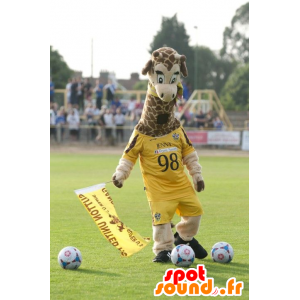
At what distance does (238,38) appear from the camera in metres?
65.4

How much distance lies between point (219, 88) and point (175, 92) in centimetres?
6510

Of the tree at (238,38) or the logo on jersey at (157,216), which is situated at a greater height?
the tree at (238,38)

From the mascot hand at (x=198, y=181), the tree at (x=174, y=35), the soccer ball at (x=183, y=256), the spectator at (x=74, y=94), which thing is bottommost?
the soccer ball at (x=183, y=256)

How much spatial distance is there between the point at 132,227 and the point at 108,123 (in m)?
20.7

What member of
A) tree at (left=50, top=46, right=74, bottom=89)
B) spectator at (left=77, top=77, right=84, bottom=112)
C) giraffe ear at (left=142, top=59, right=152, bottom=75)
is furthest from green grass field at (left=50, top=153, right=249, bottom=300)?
tree at (left=50, top=46, right=74, bottom=89)

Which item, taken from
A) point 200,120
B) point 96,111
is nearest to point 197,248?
point 200,120

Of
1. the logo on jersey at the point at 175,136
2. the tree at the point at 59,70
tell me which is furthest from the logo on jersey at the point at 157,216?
the tree at the point at 59,70

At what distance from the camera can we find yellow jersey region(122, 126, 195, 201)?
794 centimetres

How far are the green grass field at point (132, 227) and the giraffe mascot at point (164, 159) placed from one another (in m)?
0.43

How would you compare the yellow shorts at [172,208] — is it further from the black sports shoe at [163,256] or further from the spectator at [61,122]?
the spectator at [61,122]

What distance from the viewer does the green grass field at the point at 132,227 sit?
6.78 m

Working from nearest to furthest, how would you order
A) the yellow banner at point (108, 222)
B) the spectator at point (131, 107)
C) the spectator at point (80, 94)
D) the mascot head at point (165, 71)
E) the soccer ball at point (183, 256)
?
the soccer ball at point (183, 256) → the yellow banner at point (108, 222) → the mascot head at point (165, 71) → the spectator at point (80, 94) → the spectator at point (131, 107)

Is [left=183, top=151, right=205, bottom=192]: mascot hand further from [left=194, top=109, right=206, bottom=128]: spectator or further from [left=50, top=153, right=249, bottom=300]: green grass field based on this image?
[left=194, top=109, right=206, bottom=128]: spectator

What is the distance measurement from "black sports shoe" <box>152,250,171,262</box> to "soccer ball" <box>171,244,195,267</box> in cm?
34
